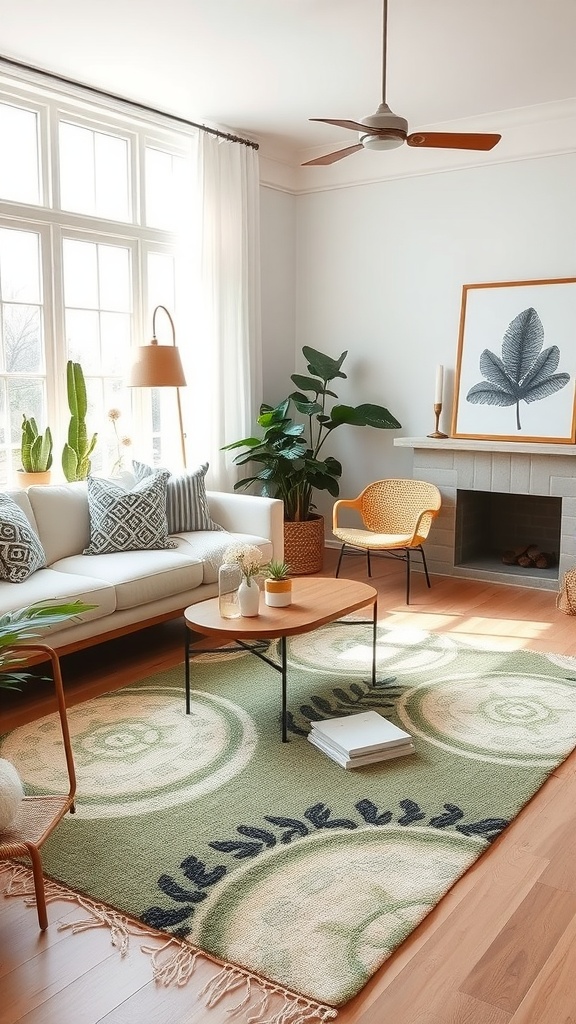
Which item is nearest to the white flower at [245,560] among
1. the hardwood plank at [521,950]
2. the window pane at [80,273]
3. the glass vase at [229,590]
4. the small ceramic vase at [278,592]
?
the glass vase at [229,590]

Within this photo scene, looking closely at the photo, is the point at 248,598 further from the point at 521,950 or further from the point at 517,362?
the point at 517,362

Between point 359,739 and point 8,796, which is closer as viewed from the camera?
point 8,796

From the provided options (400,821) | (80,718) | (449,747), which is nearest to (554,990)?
(400,821)

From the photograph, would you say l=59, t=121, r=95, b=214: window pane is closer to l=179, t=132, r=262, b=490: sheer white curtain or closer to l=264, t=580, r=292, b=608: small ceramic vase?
l=179, t=132, r=262, b=490: sheer white curtain

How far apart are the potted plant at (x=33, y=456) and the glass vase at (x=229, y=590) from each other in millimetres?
1696

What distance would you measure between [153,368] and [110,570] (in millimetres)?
1363

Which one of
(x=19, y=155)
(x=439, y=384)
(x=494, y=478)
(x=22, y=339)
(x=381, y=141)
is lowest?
(x=494, y=478)

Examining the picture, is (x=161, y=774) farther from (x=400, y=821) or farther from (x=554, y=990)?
(x=554, y=990)

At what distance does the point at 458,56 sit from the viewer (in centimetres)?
432

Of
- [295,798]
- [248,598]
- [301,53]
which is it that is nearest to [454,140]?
[301,53]

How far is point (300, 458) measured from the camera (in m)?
5.59

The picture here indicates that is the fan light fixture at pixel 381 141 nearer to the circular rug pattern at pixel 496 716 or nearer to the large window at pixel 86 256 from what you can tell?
the large window at pixel 86 256

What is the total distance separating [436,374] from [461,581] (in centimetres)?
139

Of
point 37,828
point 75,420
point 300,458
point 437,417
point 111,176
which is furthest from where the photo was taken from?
point 437,417
